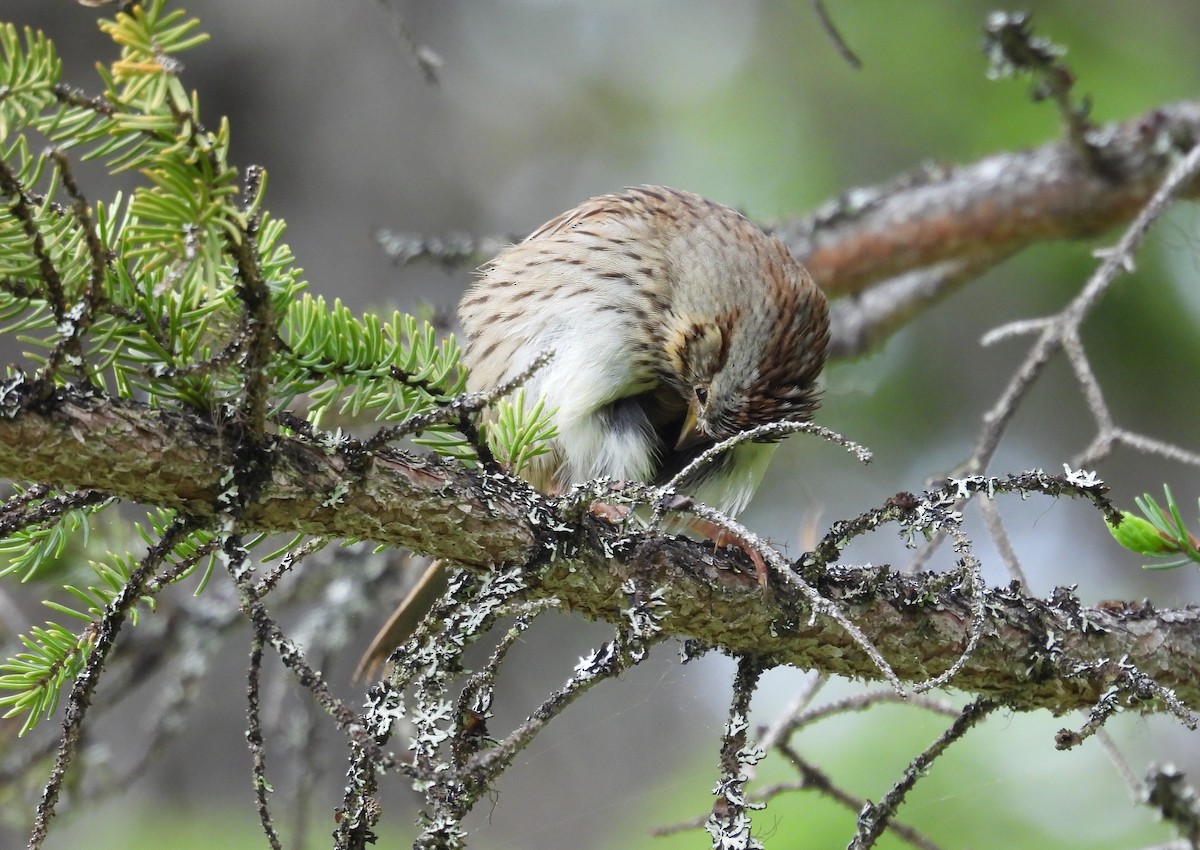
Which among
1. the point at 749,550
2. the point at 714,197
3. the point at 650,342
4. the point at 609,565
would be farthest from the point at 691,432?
the point at 714,197

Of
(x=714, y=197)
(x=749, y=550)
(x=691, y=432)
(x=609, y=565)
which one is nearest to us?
(x=609, y=565)

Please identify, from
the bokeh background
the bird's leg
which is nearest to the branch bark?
the bird's leg

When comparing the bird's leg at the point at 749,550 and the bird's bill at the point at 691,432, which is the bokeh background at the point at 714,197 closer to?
the bird's bill at the point at 691,432

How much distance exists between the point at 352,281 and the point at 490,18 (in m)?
1.93

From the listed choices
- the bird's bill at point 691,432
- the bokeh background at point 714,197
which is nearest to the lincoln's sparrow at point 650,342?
the bird's bill at point 691,432

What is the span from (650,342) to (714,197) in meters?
2.58

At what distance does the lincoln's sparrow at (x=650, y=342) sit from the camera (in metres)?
2.50

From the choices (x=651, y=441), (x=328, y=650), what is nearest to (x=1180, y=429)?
(x=651, y=441)

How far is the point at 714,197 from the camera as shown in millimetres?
5047

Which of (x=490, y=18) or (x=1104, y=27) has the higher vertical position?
(x=490, y=18)

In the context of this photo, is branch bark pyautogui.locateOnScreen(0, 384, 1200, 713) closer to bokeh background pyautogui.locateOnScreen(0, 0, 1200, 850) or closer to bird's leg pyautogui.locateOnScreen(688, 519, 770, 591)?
bird's leg pyautogui.locateOnScreen(688, 519, 770, 591)

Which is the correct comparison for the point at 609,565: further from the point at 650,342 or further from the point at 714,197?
the point at 714,197

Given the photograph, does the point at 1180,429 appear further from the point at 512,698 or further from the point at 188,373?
the point at 188,373

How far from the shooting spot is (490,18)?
607 centimetres
